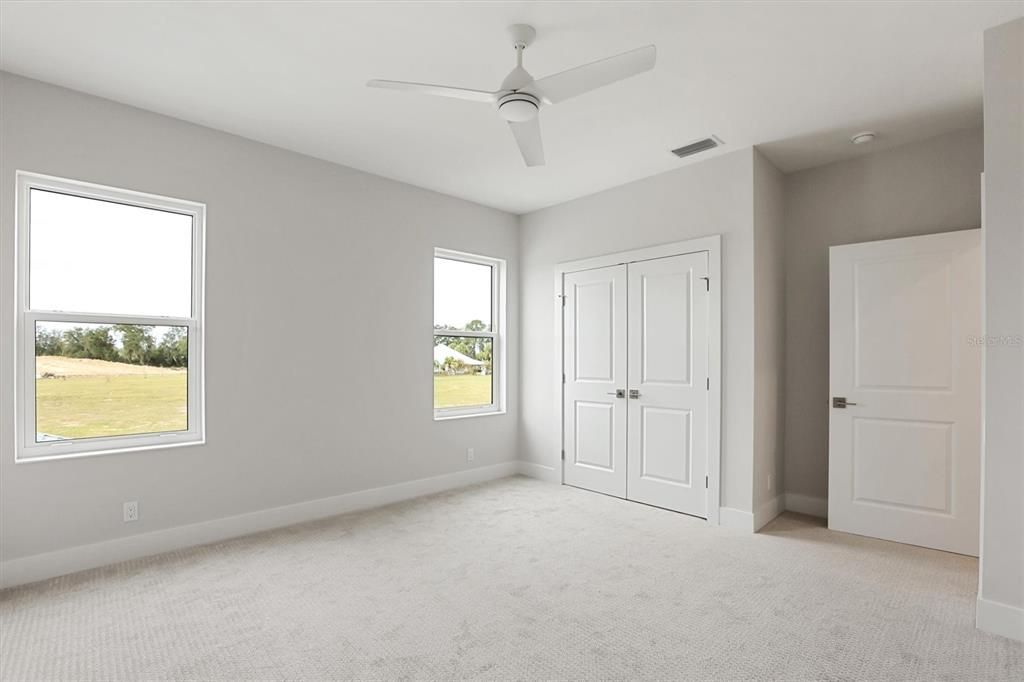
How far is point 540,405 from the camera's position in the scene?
5.37 meters

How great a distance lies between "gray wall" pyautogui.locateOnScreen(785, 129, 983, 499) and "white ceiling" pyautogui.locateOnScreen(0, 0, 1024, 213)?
0.75 feet

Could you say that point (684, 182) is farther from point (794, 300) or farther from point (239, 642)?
point (239, 642)

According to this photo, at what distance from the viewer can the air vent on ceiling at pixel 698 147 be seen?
3.64 m

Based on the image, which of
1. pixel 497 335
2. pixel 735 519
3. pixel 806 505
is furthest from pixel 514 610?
pixel 497 335

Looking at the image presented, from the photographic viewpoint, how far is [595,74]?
83.7 inches

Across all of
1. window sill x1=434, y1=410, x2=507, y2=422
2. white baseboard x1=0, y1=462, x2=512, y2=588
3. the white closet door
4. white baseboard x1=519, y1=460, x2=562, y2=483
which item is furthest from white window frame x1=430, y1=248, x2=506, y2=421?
the white closet door

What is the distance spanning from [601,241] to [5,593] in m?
4.64

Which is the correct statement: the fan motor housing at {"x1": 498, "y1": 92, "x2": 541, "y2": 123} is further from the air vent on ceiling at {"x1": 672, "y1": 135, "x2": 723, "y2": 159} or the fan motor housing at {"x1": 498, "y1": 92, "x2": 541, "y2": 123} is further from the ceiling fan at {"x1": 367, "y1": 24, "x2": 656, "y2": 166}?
the air vent on ceiling at {"x1": 672, "y1": 135, "x2": 723, "y2": 159}

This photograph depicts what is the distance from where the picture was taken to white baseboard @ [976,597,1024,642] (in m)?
2.32

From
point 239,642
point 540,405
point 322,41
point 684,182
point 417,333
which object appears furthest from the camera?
point 540,405

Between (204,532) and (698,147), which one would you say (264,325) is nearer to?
(204,532)

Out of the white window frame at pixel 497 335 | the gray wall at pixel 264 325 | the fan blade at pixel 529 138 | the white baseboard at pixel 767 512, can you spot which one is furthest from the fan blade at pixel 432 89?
the white baseboard at pixel 767 512

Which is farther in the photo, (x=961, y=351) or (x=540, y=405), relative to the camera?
(x=540, y=405)

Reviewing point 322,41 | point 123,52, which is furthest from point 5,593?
point 322,41
